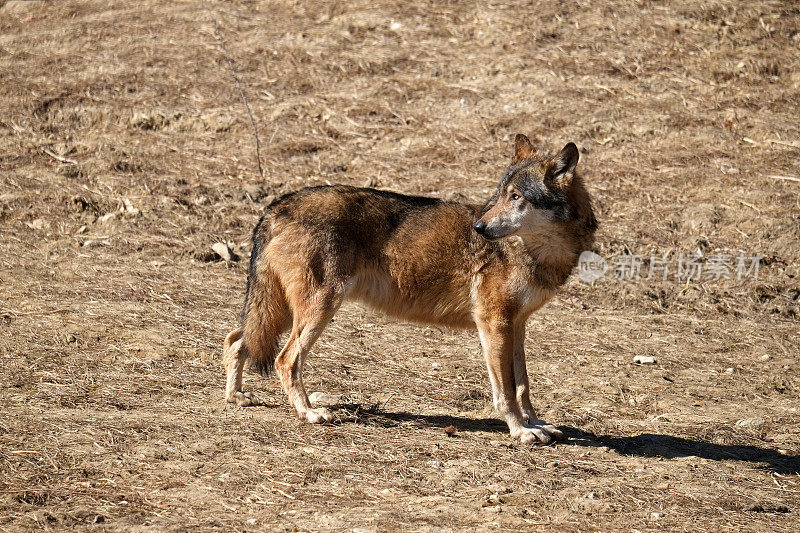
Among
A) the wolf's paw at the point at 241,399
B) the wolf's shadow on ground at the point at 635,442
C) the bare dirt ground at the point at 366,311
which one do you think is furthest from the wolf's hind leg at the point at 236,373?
the wolf's shadow on ground at the point at 635,442

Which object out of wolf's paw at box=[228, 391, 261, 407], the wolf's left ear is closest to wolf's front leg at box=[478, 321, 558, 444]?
the wolf's left ear

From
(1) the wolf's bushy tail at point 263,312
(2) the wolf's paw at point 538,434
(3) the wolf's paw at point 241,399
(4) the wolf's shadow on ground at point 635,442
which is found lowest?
(4) the wolf's shadow on ground at point 635,442

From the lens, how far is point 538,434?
261 inches

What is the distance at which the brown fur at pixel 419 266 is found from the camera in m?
6.66

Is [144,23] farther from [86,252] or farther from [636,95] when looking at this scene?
[636,95]

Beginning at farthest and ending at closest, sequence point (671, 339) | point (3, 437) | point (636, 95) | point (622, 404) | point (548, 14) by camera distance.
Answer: point (548, 14) < point (636, 95) < point (671, 339) < point (622, 404) < point (3, 437)

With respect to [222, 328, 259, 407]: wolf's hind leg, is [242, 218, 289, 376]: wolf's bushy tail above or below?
above

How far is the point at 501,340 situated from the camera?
22.1ft

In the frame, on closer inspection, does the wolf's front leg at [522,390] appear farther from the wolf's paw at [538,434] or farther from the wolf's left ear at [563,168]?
the wolf's left ear at [563,168]

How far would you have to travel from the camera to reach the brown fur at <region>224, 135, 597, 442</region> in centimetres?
666

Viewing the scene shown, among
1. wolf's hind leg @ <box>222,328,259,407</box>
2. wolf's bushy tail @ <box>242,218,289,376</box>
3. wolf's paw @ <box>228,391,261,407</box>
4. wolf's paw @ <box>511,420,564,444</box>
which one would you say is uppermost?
wolf's bushy tail @ <box>242,218,289,376</box>

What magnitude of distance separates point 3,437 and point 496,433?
11.6ft

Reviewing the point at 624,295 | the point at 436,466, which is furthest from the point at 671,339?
the point at 436,466

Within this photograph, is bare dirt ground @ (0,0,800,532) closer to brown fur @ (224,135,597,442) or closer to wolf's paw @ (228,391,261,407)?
wolf's paw @ (228,391,261,407)
